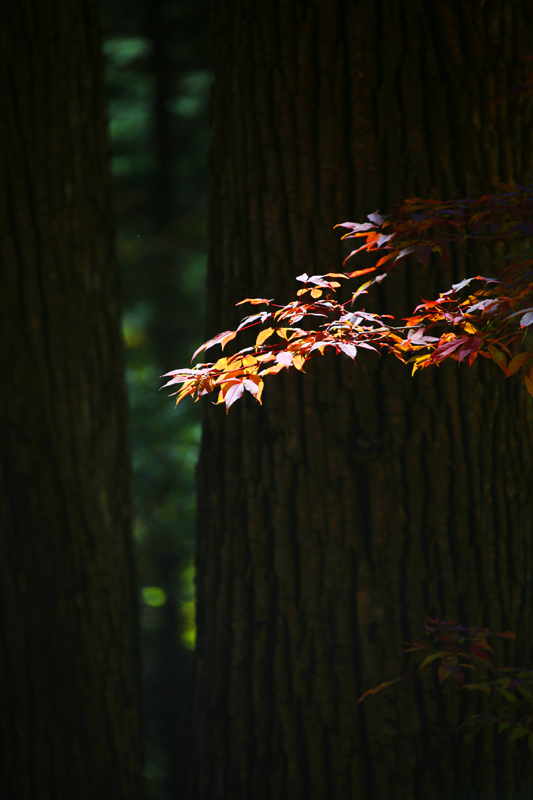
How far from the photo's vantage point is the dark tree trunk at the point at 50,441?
2.46 metres

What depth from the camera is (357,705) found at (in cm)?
192

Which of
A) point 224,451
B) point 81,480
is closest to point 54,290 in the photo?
point 81,480

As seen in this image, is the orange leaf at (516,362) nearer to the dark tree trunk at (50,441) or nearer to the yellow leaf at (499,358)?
the yellow leaf at (499,358)

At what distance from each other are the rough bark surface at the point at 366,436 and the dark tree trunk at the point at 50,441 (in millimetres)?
819

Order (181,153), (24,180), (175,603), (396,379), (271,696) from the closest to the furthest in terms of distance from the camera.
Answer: (396,379) < (271,696) < (24,180) < (181,153) < (175,603)

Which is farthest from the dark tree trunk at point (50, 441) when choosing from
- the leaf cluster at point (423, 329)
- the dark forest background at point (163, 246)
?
the dark forest background at point (163, 246)

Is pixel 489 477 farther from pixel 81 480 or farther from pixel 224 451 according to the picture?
pixel 81 480

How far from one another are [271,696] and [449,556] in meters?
0.74

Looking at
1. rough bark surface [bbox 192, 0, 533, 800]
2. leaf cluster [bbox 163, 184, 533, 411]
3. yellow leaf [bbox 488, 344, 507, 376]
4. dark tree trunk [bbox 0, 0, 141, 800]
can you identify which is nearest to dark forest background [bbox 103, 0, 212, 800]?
dark tree trunk [bbox 0, 0, 141, 800]

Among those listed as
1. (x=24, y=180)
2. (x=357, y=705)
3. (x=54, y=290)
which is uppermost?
(x=24, y=180)

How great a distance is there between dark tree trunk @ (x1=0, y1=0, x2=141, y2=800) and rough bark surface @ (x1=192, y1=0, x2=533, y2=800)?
82 cm

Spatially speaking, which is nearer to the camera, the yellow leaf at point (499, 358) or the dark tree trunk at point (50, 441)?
the yellow leaf at point (499, 358)

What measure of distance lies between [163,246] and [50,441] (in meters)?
3.97

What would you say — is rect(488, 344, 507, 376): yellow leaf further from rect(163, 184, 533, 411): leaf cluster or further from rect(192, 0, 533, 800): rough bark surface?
rect(192, 0, 533, 800): rough bark surface
